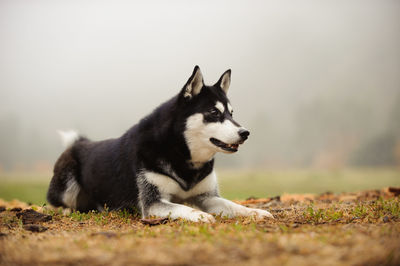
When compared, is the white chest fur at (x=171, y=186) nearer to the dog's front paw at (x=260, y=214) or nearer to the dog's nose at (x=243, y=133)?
the dog's front paw at (x=260, y=214)

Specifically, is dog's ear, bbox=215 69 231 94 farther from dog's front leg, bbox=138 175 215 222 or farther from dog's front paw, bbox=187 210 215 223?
dog's front paw, bbox=187 210 215 223

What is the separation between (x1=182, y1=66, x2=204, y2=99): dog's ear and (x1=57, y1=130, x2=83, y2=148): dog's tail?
3621 millimetres

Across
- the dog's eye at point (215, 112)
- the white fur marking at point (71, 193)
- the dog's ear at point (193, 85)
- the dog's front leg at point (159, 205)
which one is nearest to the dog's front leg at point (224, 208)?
the dog's front leg at point (159, 205)

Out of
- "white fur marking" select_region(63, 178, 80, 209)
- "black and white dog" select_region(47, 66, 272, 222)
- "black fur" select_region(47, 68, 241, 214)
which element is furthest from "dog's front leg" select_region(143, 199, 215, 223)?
"white fur marking" select_region(63, 178, 80, 209)

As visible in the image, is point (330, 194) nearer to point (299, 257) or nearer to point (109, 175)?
point (109, 175)

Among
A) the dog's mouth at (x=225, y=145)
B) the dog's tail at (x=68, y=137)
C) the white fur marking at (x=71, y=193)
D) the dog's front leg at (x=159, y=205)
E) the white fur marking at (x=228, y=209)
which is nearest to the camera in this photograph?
the dog's front leg at (x=159, y=205)

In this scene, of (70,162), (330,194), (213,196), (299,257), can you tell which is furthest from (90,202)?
(330,194)

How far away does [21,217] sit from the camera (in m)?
5.34

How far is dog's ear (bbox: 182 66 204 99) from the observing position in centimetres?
533

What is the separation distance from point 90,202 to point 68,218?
0.99 meters

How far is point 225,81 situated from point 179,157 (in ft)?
5.35

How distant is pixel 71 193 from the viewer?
6910mm

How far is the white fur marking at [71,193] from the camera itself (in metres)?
6.90

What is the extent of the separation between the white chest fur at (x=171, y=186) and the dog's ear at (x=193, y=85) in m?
1.26
